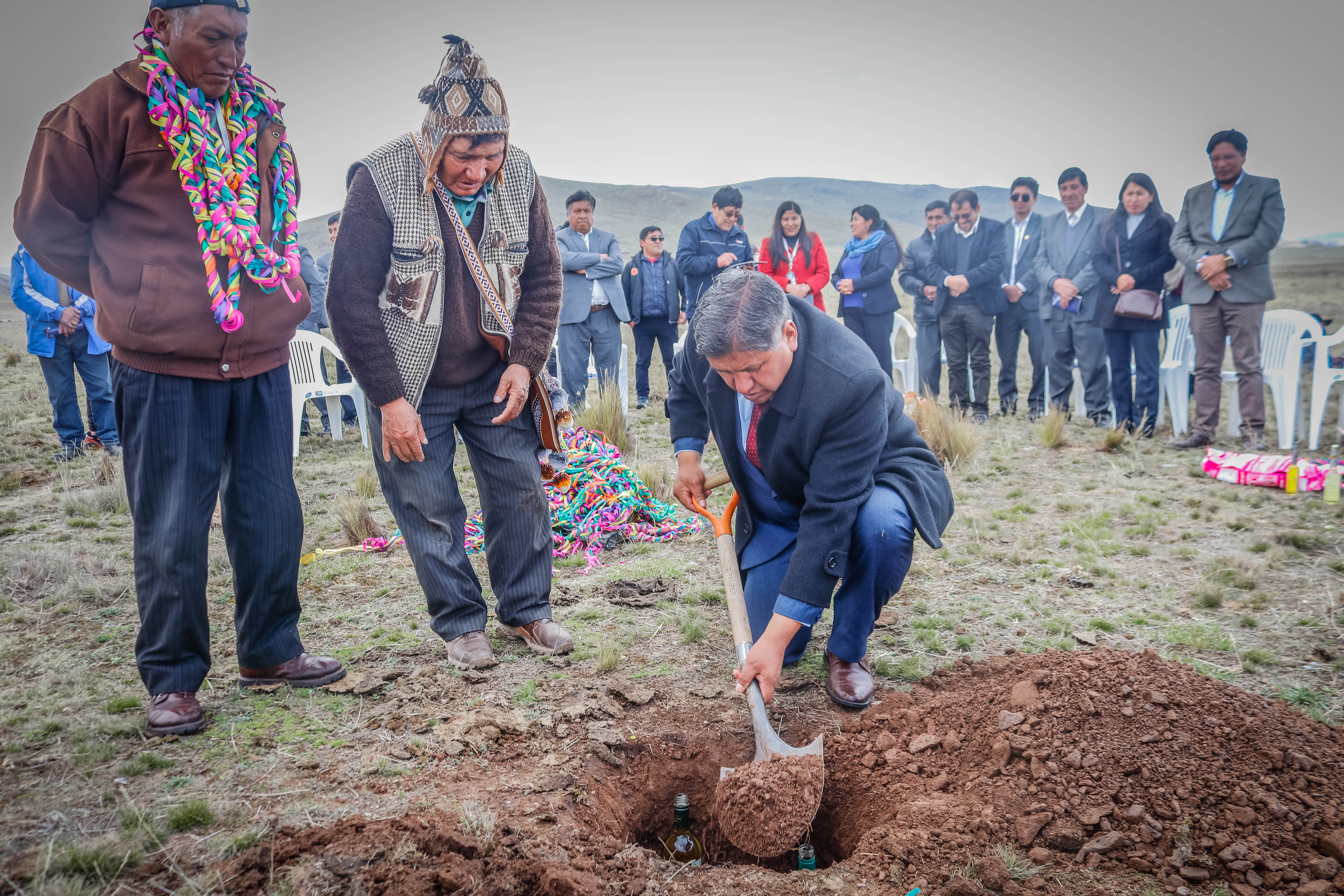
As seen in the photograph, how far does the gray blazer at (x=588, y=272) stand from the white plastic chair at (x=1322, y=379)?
593cm

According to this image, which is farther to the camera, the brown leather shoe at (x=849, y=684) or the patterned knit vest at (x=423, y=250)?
the brown leather shoe at (x=849, y=684)

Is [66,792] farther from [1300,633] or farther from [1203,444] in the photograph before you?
[1203,444]

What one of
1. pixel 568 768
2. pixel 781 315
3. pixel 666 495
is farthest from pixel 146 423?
pixel 666 495

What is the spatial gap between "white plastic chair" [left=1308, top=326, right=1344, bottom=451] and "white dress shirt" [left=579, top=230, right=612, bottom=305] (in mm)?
6047

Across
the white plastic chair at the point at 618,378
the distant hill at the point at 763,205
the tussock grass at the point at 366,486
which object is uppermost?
the distant hill at the point at 763,205

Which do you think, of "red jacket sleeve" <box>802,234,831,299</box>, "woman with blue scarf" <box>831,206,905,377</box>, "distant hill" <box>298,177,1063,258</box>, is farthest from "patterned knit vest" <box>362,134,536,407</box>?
"distant hill" <box>298,177,1063,258</box>

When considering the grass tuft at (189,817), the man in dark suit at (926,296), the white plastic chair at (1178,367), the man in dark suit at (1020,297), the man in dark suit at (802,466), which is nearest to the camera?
the grass tuft at (189,817)

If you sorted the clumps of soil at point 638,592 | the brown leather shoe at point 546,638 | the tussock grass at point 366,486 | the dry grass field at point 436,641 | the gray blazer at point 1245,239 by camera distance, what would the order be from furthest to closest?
the gray blazer at point 1245,239 → the tussock grass at point 366,486 → the clumps of soil at point 638,592 → the brown leather shoe at point 546,638 → the dry grass field at point 436,641

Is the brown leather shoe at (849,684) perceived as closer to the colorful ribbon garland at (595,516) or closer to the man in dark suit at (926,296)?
the colorful ribbon garland at (595,516)

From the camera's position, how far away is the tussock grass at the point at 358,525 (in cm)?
485

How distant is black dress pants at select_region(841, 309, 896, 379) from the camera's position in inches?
301

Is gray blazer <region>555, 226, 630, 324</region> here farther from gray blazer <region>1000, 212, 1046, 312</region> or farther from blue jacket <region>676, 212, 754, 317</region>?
gray blazer <region>1000, 212, 1046, 312</region>

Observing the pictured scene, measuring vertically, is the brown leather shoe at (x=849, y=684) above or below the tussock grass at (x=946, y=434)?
below

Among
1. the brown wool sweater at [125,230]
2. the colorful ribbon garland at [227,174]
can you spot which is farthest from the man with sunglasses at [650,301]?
the brown wool sweater at [125,230]
